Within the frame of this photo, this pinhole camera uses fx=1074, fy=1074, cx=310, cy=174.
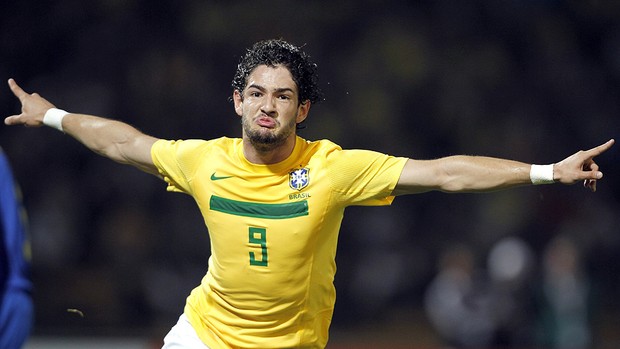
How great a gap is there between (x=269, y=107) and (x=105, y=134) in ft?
3.63

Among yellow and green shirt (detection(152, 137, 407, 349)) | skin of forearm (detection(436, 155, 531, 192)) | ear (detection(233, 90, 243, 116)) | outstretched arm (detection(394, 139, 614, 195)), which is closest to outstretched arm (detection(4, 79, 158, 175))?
yellow and green shirt (detection(152, 137, 407, 349))

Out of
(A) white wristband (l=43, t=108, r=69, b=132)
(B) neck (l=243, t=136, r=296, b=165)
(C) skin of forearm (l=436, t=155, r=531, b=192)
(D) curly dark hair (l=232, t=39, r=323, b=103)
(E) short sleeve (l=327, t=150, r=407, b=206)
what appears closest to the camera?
(C) skin of forearm (l=436, t=155, r=531, b=192)

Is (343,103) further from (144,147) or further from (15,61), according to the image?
(144,147)

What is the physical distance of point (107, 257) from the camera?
15250 mm

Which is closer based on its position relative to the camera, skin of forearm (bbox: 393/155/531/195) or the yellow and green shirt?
skin of forearm (bbox: 393/155/531/195)

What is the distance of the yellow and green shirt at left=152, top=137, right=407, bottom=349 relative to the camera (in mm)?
6148

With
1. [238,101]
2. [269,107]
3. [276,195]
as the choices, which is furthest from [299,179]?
[238,101]

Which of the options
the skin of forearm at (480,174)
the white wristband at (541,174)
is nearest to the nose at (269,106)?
the skin of forearm at (480,174)

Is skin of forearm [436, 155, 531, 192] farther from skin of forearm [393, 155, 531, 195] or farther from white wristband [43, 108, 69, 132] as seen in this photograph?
white wristband [43, 108, 69, 132]

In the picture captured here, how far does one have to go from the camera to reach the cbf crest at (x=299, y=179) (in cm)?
621

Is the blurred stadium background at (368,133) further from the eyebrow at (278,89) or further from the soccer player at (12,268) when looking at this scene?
the soccer player at (12,268)

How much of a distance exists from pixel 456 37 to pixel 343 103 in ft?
6.67

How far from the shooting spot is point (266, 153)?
630 cm

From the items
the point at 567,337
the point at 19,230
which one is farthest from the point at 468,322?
the point at 19,230
